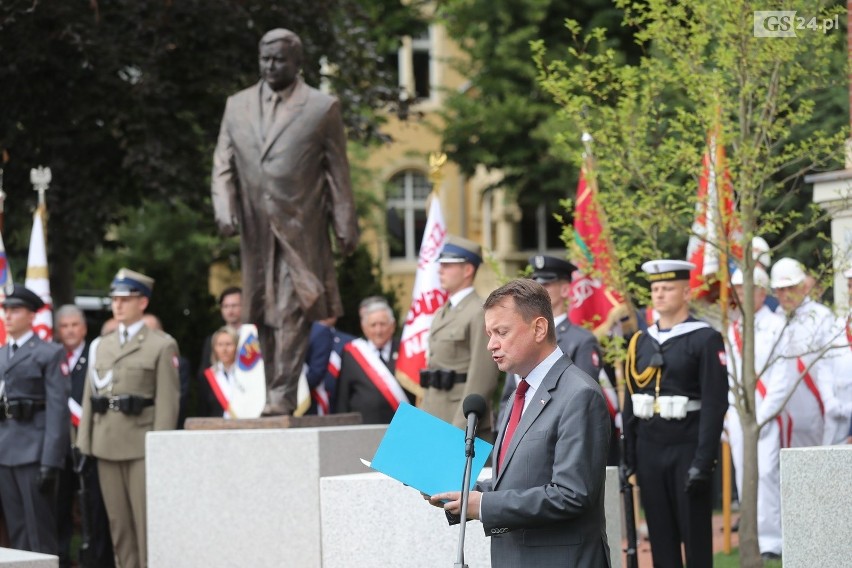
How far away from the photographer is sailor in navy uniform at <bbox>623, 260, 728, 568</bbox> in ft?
29.2

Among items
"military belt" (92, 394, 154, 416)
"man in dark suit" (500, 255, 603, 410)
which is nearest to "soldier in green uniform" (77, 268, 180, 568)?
"military belt" (92, 394, 154, 416)

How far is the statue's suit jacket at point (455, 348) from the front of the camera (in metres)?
10.0

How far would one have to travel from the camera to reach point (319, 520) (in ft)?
31.4

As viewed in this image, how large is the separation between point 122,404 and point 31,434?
32.0 inches

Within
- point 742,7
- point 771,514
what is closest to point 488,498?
point 742,7

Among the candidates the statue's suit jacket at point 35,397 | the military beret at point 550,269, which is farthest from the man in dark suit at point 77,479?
the military beret at point 550,269

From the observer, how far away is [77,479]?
13398 mm

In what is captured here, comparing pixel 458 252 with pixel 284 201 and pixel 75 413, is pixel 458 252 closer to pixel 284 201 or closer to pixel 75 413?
pixel 284 201

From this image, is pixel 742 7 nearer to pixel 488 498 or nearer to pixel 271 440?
pixel 271 440

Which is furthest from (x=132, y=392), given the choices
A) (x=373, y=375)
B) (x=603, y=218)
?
(x=603, y=218)

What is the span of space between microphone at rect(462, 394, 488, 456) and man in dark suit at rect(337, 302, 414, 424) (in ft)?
22.5

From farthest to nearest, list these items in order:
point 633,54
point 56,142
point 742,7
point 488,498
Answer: point 633,54 → point 56,142 → point 742,7 → point 488,498

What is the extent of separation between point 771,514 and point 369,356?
3.47 m

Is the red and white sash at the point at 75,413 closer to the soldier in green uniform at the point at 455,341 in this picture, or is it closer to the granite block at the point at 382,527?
the soldier in green uniform at the point at 455,341
